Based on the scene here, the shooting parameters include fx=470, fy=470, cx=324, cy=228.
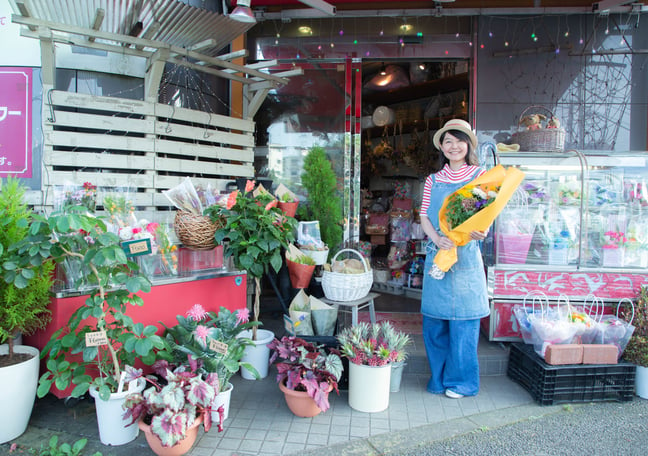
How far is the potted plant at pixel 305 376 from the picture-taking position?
141 inches

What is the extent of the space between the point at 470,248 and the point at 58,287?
11.1 ft

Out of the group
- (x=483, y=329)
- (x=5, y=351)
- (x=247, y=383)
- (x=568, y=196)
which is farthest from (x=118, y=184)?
(x=568, y=196)

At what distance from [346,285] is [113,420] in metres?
2.23

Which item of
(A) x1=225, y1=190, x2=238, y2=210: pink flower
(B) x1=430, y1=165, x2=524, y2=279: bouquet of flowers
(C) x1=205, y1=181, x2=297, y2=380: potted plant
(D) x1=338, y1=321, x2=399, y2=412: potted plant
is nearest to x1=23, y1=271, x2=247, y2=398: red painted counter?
(C) x1=205, y1=181, x2=297, y2=380: potted plant

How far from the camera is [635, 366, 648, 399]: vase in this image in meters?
4.19

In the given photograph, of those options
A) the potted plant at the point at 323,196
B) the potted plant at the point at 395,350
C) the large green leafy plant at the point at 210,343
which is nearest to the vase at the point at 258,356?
Answer: the large green leafy plant at the point at 210,343

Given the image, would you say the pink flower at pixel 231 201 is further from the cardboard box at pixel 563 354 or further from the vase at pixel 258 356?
the cardboard box at pixel 563 354

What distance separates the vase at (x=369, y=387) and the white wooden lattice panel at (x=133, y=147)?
2607mm

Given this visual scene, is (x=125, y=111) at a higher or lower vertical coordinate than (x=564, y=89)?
lower

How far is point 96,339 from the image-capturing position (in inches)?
124

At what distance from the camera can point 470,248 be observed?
3.98 meters

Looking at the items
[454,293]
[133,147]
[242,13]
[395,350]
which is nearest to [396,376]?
[395,350]

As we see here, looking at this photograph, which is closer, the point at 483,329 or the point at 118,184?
the point at 118,184

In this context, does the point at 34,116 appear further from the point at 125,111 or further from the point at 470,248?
the point at 470,248
